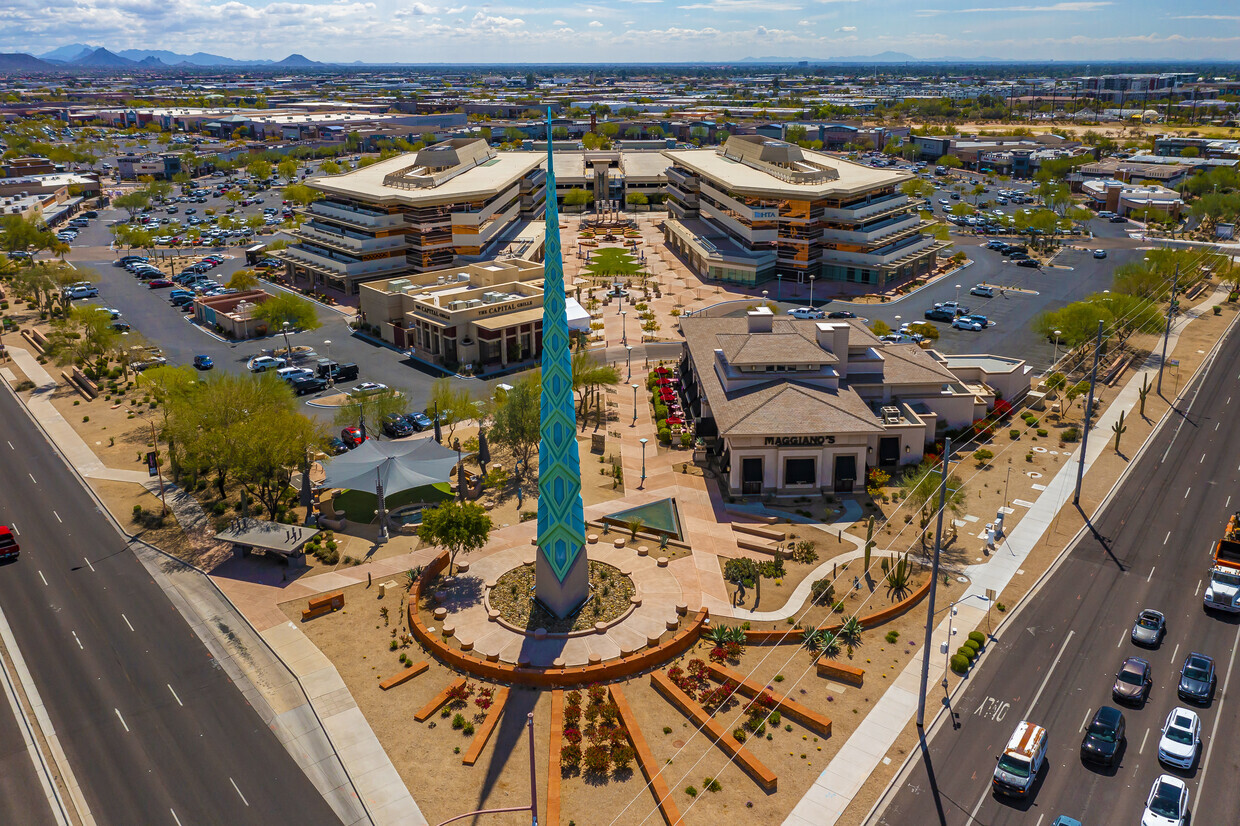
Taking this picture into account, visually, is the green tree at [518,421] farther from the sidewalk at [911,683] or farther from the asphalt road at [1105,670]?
the asphalt road at [1105,670]

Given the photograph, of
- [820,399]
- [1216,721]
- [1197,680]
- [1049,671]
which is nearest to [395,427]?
[820,399]

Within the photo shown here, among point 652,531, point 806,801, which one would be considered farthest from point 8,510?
point 806,801

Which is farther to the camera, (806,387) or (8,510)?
(806,387)

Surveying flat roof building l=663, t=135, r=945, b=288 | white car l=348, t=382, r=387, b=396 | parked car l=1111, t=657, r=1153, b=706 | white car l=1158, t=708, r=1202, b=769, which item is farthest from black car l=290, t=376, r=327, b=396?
white car l=1158, t=708, r=1202, b=769

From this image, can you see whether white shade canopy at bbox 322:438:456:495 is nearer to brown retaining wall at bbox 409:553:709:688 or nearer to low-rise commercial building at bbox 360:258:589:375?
brown retaining wall at bbox 409:553:709:688

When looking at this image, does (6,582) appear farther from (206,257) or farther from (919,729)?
(206,257)

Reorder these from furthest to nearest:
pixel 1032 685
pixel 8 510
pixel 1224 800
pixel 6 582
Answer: pixel 8 510 → pixel 6 582 → pixel 1032 685 → pixel 1224 800
